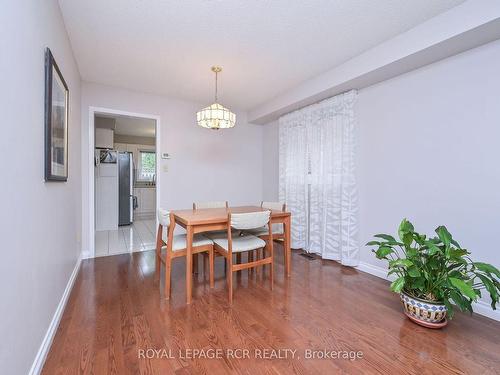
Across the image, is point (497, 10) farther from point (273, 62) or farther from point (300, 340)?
point (300, 340)

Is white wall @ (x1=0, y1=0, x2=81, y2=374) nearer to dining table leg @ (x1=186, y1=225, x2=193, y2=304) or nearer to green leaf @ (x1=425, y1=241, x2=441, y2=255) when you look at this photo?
dining table leg @ (x1=186, y1=225, x2=193, y2=304)

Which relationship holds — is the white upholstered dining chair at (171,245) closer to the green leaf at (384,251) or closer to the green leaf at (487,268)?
the green leaf at (384,251)

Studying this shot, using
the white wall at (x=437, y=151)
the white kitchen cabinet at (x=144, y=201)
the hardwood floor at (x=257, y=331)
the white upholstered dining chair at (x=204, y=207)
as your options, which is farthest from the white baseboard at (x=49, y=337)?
the white kitchen cabinet at (x=144, y=201)

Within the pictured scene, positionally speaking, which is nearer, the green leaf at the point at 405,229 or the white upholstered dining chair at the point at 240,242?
the green leaf at the point at 405,229

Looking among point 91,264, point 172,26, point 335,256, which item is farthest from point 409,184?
point 91,264

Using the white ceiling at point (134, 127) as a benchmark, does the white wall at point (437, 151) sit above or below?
below

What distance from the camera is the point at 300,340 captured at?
161cm

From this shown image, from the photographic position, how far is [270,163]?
4.54 m

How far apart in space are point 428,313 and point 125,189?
19.3ft

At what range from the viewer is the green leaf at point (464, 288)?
1517 millimetres

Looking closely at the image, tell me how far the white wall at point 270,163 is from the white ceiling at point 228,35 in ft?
4.48

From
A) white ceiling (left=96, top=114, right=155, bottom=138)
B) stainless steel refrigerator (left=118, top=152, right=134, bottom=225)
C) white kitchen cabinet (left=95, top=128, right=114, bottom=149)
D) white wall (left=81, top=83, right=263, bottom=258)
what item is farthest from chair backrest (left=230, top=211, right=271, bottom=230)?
stainless steel refrigerator (left=118, top=152, right=134, bottom=225)

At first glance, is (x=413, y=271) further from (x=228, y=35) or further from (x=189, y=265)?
(x=228, y=35)

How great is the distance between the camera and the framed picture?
150cm
